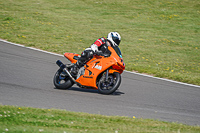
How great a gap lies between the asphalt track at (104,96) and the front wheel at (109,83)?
0.18 m

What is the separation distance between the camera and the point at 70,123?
515 centimetres

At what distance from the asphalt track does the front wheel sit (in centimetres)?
18

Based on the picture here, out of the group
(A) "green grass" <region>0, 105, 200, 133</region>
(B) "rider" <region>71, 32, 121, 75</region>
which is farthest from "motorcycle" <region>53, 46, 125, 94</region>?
(A) "green grass" <region>0, 105, 200, 133</region>

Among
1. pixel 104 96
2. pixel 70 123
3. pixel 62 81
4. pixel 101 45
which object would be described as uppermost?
pixel 101 45

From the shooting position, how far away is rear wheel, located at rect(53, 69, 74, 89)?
852 centimetres

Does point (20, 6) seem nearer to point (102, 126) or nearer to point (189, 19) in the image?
point (189, 19)

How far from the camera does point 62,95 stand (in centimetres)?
783

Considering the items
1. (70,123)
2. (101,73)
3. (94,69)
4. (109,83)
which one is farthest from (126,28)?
(70,123)

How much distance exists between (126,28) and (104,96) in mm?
14552

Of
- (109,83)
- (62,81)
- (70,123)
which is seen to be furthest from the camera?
(62,81)

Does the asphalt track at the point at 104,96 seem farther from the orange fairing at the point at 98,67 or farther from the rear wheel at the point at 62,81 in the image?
the orange fairing at the point at 98,67

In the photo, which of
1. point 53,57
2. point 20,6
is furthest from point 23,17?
point 53,57

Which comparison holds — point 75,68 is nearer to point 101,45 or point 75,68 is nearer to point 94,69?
point 94,69

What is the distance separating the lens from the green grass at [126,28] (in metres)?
14.5
